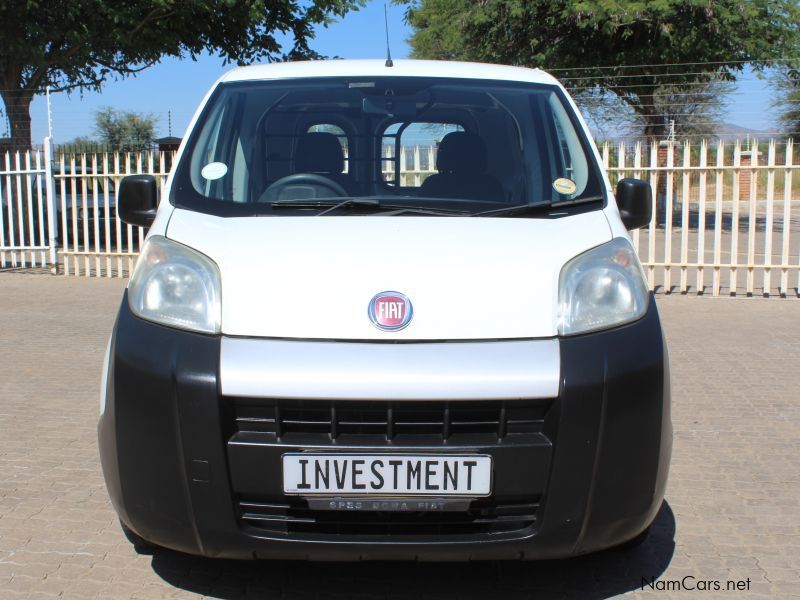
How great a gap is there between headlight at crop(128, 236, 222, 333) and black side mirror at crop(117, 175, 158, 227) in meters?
0.71

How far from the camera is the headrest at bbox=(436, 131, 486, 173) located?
3.70 meters

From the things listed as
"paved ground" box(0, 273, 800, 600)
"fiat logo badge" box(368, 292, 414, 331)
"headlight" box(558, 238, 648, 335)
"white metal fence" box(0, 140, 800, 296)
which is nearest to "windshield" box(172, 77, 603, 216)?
"headlight" box(558, 238, 648, 335)

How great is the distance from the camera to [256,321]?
8.86 feet

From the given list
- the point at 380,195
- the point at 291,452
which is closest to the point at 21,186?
the point at 380,195

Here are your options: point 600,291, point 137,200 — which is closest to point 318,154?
point 137,200

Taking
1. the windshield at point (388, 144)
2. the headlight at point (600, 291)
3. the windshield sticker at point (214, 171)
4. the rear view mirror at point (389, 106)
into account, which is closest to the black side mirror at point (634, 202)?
the windshield at point (388, 144)

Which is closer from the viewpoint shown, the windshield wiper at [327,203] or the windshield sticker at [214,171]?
the windshield wiper at [327,203]

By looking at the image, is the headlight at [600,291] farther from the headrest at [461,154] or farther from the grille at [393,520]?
the headrest at [461,154]

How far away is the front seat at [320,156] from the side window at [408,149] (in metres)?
0.18

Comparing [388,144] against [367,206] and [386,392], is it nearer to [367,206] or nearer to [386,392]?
[367,206]

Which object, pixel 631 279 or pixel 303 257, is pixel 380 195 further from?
pixel 631 279

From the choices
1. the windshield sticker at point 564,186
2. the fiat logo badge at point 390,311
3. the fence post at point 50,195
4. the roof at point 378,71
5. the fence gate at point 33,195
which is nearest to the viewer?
the fiat logo badge at point 390,311

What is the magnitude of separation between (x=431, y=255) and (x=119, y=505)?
1.25m

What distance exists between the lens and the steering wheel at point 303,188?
3.53 meters
